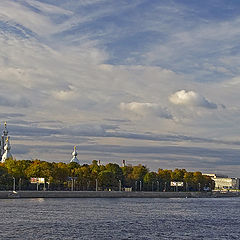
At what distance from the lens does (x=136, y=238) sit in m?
67.5

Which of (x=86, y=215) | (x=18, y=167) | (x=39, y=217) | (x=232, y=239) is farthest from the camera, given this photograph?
(x=18, y=167)

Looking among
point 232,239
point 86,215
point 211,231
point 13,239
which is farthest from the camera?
point 86,215

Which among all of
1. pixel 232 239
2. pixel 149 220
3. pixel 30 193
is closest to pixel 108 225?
pixel 149 220

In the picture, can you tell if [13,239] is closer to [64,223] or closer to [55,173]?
[64,223]

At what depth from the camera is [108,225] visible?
269 ft

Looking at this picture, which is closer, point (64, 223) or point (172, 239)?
point (172, 239)

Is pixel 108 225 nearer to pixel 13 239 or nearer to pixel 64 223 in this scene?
pixel 64 223

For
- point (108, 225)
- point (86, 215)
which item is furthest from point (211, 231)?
point (86, 215)

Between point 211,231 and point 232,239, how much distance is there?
8999 mm

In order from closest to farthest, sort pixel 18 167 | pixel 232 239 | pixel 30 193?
pixel 232 239
pixel 30 193
pixel 18 167

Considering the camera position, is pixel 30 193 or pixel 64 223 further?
pixel 30 193

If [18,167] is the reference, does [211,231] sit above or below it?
below

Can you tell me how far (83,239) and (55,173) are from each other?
132m

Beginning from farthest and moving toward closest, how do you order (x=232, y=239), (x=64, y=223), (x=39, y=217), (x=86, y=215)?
1. (x=86, y=215)
2. (x=39, y=217)
3. (x=64, y=223)
4. (x=232, y=239)
